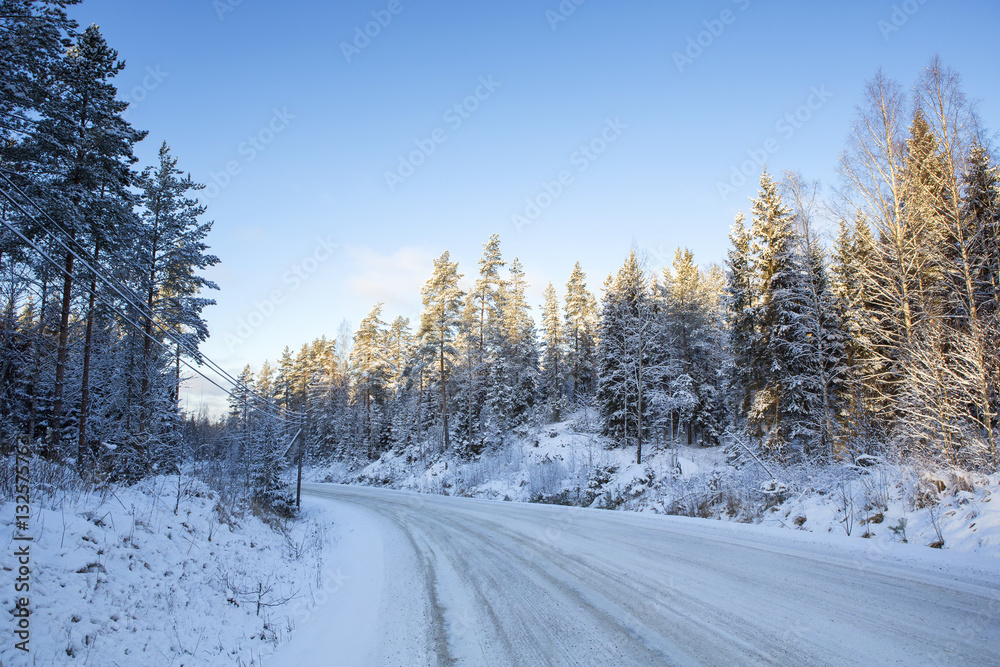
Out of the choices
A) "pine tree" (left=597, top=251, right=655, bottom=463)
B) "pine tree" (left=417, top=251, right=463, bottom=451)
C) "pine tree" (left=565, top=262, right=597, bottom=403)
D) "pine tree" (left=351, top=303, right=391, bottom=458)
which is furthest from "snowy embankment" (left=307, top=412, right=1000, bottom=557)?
"pine tree" (left=351, top=303, right=391, bottom=458)

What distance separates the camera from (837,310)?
60.4ft

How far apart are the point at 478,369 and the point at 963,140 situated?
83.9 ft

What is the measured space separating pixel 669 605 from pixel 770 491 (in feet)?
24.3

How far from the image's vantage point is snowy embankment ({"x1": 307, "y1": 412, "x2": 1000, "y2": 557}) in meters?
6.42

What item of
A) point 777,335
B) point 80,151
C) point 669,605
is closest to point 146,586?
point 669,605

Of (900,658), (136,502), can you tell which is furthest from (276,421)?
(900,658)

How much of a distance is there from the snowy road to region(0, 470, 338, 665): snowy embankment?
656mm

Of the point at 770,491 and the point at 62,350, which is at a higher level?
the point at 62,350

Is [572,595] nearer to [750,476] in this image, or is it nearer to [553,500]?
[750,476]

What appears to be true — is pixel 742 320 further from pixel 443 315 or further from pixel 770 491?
pixel 443 315

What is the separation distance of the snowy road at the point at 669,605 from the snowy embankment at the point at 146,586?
656mm

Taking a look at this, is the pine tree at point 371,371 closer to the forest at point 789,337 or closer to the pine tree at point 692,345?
the forest at point 789,337

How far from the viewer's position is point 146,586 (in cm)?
462

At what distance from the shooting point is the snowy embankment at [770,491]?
21.1 ft
